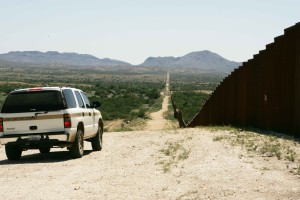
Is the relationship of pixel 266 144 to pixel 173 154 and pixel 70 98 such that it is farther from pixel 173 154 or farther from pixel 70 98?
pixel 70 98

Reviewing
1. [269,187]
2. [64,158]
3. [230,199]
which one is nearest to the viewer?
[230,199]

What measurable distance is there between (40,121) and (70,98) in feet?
3.81

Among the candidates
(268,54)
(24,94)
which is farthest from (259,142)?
(24,94)

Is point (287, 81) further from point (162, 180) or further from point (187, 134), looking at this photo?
point (162, 180)

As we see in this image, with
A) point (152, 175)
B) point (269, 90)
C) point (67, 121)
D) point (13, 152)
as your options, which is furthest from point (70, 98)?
point (269, 90)

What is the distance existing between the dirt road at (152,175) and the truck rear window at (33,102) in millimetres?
1378

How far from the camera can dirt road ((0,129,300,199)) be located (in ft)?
27.6

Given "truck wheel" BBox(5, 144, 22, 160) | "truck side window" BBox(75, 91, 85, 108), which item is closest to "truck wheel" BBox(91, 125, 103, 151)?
"truck side window" BBox(75, 91, 85, 108)

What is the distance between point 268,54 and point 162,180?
11.0m

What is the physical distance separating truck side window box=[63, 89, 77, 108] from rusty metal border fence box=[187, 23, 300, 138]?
741cm

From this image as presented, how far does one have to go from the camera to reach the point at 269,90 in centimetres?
1902

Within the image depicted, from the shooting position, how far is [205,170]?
34.7 ft

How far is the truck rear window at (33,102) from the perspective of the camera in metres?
13.0

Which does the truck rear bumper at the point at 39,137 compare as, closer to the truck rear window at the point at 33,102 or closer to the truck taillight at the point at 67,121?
the truck taillight at the point at 67,121
